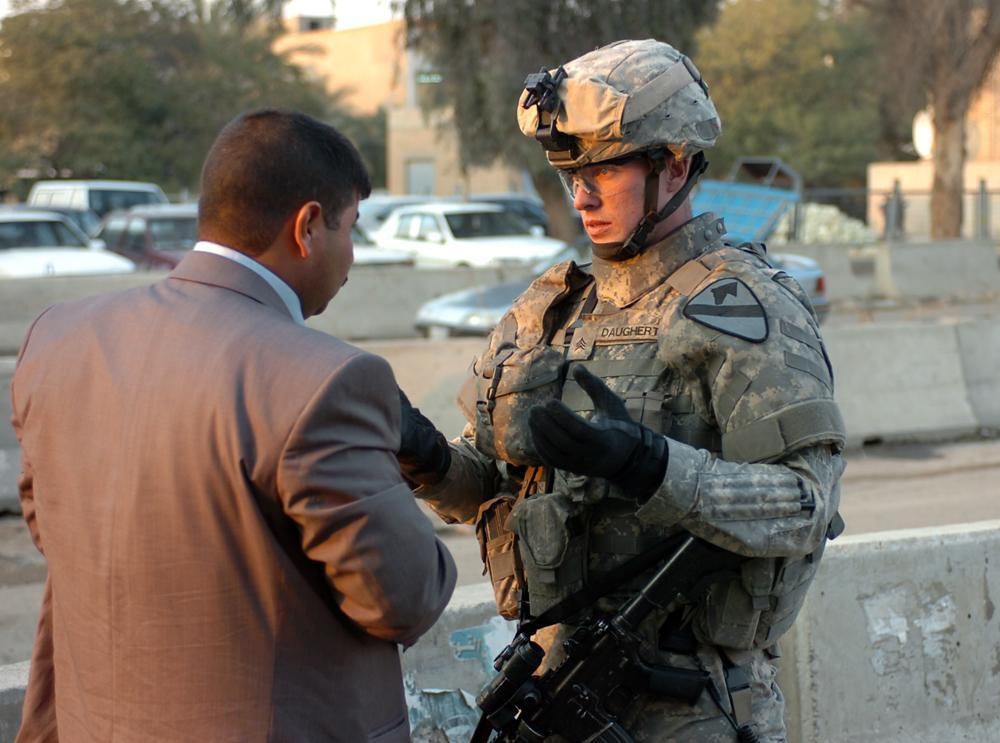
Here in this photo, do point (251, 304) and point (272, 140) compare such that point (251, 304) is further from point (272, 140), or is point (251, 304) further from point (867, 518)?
point (867, 518)

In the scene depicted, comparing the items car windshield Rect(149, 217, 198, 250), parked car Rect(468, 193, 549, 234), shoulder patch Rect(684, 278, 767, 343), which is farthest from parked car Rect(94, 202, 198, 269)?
shoulder patch Rect(684, 278, 767, 343)

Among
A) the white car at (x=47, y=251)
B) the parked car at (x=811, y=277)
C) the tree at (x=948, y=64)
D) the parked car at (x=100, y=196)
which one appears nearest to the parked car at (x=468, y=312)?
the parked car at (x=811, y=277)

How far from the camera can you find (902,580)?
3.95m

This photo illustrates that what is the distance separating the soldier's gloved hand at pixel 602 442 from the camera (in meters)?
2.22

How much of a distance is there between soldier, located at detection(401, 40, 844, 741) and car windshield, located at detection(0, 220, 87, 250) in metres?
17.2

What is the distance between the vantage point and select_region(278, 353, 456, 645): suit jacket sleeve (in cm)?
188

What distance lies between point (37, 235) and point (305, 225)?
59.3 ft

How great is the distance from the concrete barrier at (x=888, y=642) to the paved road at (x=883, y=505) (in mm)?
3160

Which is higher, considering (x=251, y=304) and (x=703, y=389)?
(x=251, y=304)

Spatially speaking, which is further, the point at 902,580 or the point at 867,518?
the point at 867,518

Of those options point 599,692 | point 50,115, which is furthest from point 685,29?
point 50,115

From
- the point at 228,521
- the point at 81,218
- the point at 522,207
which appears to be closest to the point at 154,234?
the point at 81,218

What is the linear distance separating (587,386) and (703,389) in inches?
15.1

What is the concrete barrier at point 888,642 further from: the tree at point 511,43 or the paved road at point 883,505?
the tree at point 511,43
